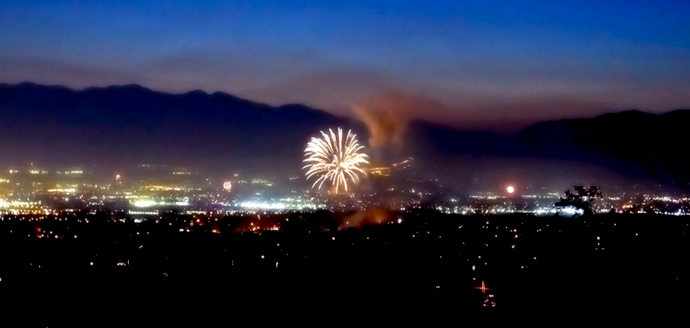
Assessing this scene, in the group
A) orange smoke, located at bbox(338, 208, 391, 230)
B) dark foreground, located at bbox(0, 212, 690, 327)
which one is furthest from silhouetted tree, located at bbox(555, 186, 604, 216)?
orange smoke, located at bbox(338, 208, 391, 230)

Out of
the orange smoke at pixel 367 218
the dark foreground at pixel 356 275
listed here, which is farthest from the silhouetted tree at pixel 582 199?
the orange smoke at pixel 367 218

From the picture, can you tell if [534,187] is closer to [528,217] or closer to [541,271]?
[528,217]

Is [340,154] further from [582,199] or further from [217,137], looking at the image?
[217,137]

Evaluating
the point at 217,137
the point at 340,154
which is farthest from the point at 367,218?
the point at 217,137

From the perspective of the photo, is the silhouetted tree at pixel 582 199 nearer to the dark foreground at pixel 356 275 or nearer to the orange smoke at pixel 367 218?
the dark foreground at pixel 356 275

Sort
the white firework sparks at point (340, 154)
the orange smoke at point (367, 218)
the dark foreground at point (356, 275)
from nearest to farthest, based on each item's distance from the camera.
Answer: the dark foreground at point (356, 275)
the white firework sparks at point (340, 154)
the orange smoke at point (367, 218)

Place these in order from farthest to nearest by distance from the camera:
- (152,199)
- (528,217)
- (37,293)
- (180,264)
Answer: (152,199), (528,217), (180,264), (37,293)

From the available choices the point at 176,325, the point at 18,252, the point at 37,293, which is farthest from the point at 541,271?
the point at 18,252

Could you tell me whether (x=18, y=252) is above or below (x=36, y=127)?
below
